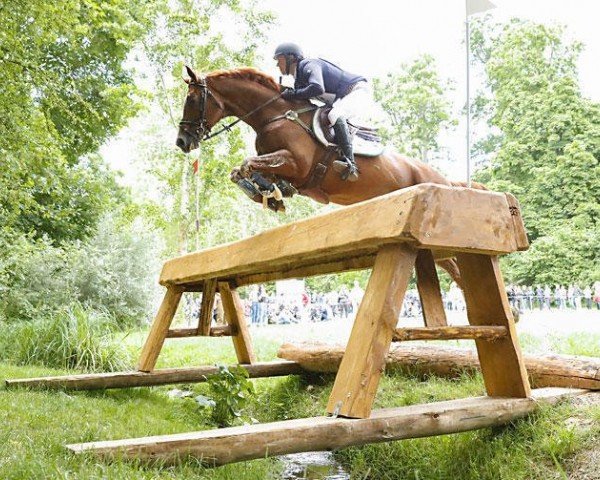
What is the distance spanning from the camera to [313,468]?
3883 mm

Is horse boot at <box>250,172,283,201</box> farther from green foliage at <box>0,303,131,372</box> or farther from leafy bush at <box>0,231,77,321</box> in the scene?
leafy bush at <box>0,231,77,321</box>

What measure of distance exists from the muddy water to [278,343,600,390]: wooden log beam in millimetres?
827

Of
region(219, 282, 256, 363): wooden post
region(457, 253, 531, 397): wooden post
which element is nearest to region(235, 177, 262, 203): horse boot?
region(219, 282, 256, 363): wooden post

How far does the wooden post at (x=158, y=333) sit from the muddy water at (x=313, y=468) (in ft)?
4.45

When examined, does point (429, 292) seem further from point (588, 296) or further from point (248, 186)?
point (588, 296)

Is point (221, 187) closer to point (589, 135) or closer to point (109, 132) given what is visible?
point (109, 132)

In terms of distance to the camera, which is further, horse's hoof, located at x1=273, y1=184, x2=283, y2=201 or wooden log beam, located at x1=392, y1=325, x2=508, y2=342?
horse's hoof, located at x1=273, y1=184, x2=283, y2=201

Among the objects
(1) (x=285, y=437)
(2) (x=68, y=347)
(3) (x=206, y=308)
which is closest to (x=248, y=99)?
(3) (x=206, y=308)

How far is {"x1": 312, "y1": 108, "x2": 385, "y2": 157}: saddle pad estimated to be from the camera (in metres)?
4.72

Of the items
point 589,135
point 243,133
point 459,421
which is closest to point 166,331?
point 459,421

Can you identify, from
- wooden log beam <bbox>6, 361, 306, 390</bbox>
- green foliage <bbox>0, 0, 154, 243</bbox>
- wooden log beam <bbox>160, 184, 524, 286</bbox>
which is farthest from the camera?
green foliage <bbox>0, 0, 154, 243</bbox>

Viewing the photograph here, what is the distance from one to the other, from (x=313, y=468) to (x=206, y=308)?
5.57ft

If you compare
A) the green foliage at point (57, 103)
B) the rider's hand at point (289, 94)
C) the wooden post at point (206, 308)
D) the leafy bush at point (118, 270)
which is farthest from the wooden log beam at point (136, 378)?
the leafy bush at point (118, 270)

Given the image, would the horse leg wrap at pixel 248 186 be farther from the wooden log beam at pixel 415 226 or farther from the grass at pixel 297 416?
the grass at pixel 297 416
